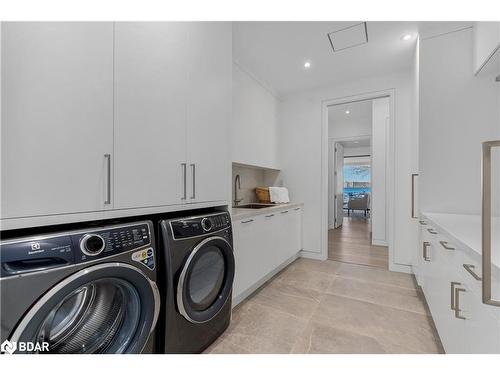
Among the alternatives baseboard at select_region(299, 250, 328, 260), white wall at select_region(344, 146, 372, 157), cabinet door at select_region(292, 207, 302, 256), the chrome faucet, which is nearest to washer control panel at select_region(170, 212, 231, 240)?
the chrome faucet

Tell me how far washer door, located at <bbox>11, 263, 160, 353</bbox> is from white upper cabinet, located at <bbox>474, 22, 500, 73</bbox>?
2.63m

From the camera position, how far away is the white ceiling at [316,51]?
2.06 m

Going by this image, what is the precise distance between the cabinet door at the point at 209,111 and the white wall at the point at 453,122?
6.15ft

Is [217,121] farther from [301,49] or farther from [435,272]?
[435,272]

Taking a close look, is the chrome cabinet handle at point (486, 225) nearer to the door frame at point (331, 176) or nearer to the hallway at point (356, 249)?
the hallway at point (356, 249)

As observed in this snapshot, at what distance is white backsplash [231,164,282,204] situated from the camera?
3.16 metres

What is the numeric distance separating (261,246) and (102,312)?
4.96 feet

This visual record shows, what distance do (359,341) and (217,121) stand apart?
1.87m

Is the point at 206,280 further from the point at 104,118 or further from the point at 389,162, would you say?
the point at 389,162

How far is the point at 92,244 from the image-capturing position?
89 centimetres

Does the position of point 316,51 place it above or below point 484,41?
above

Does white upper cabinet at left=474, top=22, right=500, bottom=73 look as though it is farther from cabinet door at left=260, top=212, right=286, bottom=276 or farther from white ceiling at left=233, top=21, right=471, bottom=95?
cabinet door at left=260, top=212, right=286, bottom=276

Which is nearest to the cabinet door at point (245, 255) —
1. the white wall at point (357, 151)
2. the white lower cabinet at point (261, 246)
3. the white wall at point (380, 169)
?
the white lower cabinet at point (261, 246)

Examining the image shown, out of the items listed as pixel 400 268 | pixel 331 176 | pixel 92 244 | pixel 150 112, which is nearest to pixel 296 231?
pixel 400 268
